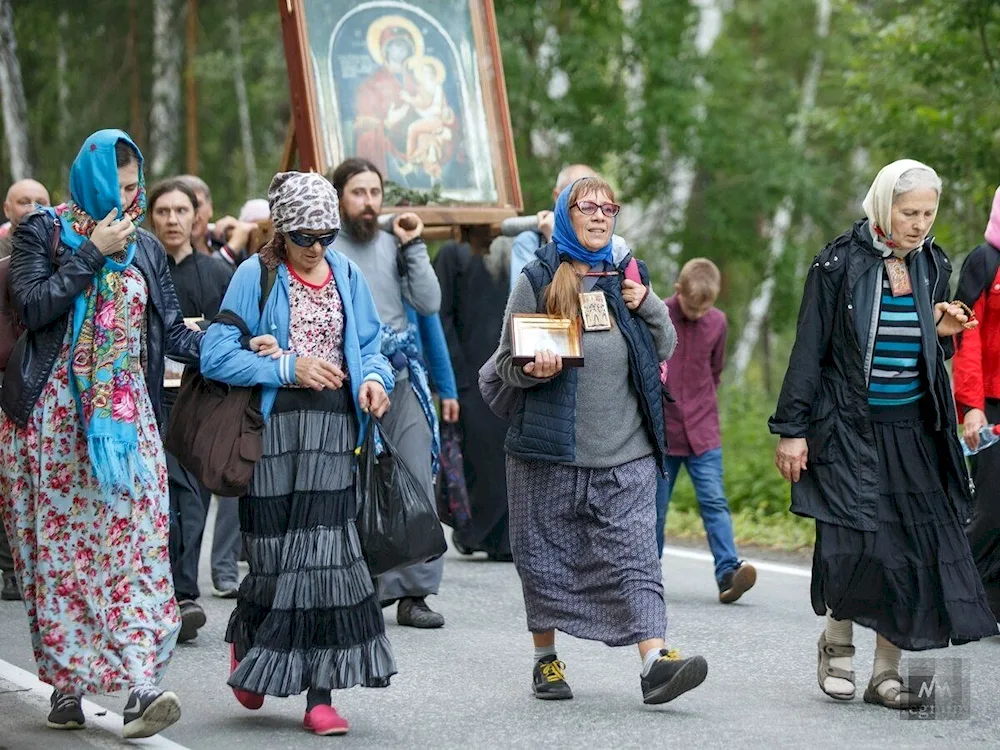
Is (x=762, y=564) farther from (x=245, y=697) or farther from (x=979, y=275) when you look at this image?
(x=245, y=697)

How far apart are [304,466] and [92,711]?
1.30 m

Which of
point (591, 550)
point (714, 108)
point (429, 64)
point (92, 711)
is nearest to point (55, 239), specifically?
point (92, 711)

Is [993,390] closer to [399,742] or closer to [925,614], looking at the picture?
[925,614]

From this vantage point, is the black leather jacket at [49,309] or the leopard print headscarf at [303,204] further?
the leopard print headscarf at [303,204]

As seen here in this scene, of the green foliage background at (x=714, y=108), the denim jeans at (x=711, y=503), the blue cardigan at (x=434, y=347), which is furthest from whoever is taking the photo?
the green foliage background at (x=714, y=108)

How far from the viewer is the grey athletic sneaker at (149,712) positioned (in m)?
6.08

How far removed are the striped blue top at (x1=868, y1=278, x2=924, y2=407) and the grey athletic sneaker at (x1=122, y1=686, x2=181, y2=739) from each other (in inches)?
114

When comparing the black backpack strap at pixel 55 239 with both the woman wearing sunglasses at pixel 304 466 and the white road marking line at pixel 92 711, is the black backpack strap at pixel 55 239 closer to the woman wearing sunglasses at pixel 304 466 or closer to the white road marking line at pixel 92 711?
the woman wearing sunglasses at pixel 304 466

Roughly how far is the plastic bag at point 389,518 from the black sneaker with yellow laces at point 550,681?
760 millimetres

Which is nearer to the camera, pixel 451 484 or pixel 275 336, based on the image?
pixel 275 336

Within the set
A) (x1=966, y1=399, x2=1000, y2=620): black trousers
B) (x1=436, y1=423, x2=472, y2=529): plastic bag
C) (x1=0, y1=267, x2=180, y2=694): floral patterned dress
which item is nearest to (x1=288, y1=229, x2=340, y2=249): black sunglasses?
(x1=0, y1=267, x2=180, y2=694): floral patterned dress

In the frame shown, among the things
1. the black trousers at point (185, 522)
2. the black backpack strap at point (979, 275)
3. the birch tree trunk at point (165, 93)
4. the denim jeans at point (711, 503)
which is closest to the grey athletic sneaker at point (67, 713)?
the black trousers at point (185, 522)

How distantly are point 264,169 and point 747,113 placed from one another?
11.5m

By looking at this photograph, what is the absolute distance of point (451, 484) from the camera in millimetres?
9914
